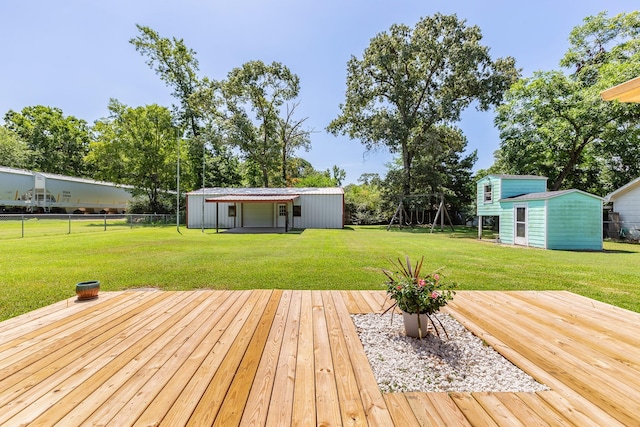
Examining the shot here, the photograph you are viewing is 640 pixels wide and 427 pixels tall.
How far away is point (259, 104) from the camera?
84.5ft

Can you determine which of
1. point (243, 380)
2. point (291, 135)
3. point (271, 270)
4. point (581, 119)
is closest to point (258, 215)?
point (291, 135)

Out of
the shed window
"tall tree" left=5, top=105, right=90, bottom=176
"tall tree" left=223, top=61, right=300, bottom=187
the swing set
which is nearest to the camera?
the shed window

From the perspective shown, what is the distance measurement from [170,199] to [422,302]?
28.4 metres

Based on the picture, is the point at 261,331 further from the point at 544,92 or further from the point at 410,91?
the point at 410,91

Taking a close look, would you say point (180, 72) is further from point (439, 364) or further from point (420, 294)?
point (439, 364)

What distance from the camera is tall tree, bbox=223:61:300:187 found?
968 inches

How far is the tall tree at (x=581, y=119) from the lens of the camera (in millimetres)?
13992

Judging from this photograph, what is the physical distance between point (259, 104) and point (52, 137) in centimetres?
2720

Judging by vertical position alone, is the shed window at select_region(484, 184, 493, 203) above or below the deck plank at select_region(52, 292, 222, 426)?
above

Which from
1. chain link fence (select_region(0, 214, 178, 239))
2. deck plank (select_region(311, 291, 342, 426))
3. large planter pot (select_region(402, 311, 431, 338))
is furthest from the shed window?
chain link fence (select_region(0, 214, 178, 239))

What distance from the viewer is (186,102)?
27.5m

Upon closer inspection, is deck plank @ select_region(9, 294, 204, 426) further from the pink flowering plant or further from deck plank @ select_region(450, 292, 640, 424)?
deck plank @ select_region(450, 292, 640, 424)

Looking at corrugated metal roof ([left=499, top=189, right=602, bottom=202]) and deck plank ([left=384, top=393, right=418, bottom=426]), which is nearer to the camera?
deck plank ([left=384, top=393, right=418, bottom=426])

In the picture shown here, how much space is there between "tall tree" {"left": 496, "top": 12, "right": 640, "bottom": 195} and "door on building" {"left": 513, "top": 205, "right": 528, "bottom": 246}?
7.46m
